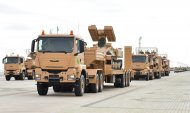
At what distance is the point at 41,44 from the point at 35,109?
6.96m

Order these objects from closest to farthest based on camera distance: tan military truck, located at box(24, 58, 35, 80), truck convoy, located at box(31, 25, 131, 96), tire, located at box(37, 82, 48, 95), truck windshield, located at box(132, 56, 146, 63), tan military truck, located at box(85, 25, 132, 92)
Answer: truck convoy, located at box(31, 25, 131, 96), tire, located at box(37, 82, 48, 95), tan military truck, located at box(85, 25, 132, 92), truck windshield, located at box(132, 56, 146, 63), tan military truck, located at box(24, 58, 35, 80)

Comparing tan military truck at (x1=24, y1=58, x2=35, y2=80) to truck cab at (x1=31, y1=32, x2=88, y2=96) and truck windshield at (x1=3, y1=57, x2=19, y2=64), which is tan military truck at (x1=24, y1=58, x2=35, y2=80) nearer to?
truck windshield at (x1=3, y1=57, x2=19, y2=64)

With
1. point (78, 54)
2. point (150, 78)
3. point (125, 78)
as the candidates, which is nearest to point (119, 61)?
point (125, 78)

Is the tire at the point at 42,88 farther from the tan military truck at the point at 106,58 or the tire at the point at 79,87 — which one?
the tan military truck at the point at 106,58

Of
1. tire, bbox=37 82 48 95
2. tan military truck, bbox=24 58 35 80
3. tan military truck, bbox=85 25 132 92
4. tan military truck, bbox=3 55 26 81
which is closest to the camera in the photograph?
tire, bbox=37 82 48 95

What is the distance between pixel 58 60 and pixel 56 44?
2.44ft

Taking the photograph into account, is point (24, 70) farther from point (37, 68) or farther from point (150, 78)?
point (37, 68)

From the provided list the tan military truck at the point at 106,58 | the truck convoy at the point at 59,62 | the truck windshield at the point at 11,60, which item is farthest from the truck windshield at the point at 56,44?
the truck windshield at the point at 11,60

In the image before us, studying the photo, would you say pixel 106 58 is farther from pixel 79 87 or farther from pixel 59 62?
pixel 59 62

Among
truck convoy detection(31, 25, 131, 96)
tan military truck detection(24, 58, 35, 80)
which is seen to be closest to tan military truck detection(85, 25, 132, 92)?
truck convoy detection(31, 25, 131, 96)

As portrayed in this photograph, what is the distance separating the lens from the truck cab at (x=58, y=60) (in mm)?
20781

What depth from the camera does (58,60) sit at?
20766 millimetres

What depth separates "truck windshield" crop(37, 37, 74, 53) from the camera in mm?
20922

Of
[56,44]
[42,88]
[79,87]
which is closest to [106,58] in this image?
[42,88]
